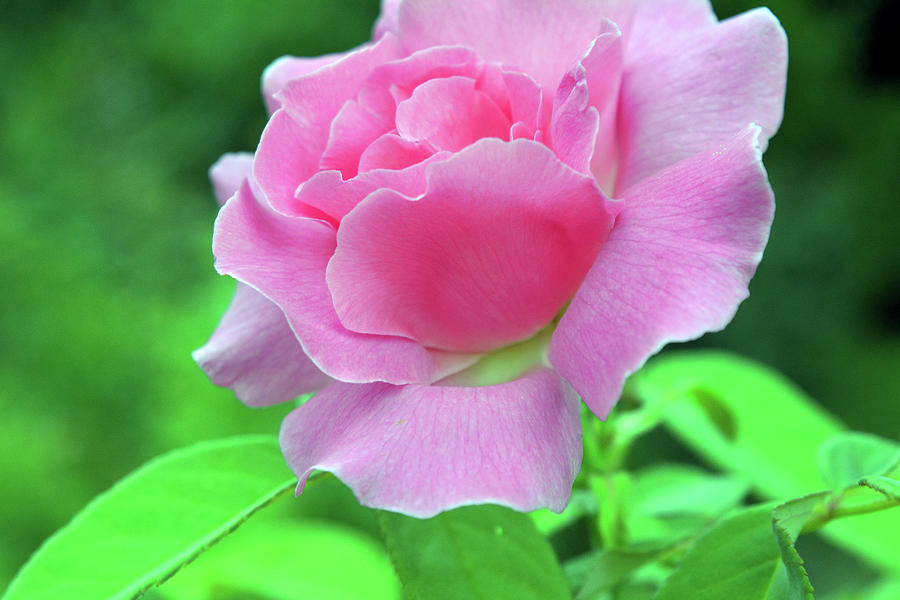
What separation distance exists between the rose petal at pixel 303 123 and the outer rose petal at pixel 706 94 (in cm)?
14

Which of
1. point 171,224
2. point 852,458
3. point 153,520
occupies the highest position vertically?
point 153,520

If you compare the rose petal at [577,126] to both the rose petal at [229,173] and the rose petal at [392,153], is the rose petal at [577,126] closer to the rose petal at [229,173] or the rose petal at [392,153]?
the rose petal at [392,153]

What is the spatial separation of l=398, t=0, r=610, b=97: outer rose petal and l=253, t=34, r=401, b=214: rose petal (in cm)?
2

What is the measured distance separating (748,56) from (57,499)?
199cm

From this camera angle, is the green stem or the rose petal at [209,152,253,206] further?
the rose petal at [209,152,253,206]

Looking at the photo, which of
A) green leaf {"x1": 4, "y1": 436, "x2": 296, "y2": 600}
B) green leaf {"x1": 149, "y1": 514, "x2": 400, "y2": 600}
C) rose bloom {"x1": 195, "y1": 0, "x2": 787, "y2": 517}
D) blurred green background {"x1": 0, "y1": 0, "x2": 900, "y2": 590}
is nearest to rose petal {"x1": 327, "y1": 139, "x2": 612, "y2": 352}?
rose bloom {"x1": 195, "y1": 0, "x2": 787, "y2": 517}

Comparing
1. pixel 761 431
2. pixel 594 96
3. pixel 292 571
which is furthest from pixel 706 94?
pixel 292 571

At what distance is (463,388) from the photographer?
403mm

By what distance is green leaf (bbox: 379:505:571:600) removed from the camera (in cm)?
42

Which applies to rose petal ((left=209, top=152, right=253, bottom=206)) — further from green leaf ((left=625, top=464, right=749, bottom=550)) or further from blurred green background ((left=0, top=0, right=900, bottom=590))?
blurred green background ((left=0, top=0, right=900, bottom=590))

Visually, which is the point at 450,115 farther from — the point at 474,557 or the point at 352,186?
the point at 474,557

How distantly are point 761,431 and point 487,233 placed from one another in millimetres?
530

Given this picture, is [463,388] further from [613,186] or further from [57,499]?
[57,499]

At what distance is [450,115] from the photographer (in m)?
0.42
